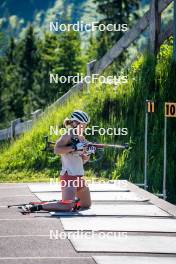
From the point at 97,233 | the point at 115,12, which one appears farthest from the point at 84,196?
the point at 115,12

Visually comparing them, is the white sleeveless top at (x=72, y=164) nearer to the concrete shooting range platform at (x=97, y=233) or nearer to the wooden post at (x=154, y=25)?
the concrete shooting range platform at (x=97, y=233)

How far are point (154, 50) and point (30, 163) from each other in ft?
14.7

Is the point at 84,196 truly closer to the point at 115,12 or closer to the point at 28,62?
the point at 115,12

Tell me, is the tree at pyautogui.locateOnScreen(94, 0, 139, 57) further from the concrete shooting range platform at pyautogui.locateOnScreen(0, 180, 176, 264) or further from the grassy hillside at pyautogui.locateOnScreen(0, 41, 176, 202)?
the concrete shooting range platform at pyautogui.locateOnScreen(0, 180, 176, 264)

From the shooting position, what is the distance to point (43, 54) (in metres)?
69.8

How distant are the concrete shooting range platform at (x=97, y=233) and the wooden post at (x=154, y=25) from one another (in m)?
6.74

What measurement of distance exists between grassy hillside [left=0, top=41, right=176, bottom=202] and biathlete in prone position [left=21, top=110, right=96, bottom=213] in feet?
17.8

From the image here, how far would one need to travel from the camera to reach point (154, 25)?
20.2 m

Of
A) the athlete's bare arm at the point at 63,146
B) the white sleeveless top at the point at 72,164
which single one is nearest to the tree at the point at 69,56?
the white sleeveless top at the point at 72,164

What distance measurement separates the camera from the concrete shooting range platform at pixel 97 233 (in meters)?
8.96

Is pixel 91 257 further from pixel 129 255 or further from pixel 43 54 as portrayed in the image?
pixel 43 54

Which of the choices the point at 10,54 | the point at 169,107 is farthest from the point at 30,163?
the point at 10,54

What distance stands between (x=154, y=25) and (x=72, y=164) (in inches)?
339

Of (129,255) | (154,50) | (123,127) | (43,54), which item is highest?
(43,54)
